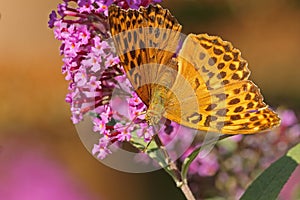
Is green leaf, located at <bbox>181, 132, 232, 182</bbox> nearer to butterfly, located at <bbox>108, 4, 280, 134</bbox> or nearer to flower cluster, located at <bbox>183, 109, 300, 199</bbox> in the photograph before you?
butterfly, located at <bbox>108, 4, 280, 134</bbox>

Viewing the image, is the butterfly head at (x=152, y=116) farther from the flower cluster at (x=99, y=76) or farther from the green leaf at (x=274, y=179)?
the green leaf at (x=274, y=179)

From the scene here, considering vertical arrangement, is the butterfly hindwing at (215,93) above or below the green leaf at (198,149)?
above

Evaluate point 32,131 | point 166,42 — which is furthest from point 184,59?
point 32,131

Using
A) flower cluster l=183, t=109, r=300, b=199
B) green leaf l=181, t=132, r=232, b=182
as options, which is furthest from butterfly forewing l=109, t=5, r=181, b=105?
flower cluster l=183, t=109, r=300, b=199

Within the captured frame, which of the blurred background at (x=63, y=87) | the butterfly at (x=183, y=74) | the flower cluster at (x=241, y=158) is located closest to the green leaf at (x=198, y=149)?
the butterfly at (x=183, y=74)

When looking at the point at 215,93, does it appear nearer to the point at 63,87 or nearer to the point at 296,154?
the point at 296,154

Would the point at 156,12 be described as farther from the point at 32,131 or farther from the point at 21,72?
the point at 21,72

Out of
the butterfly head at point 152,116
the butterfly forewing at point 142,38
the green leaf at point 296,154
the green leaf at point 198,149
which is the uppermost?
the butterfly forewing at point 142,38
